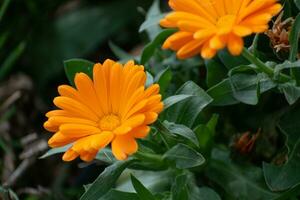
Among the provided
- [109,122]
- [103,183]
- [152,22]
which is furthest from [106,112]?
[152,22]

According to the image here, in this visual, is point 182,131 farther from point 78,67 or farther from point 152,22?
point 152,22

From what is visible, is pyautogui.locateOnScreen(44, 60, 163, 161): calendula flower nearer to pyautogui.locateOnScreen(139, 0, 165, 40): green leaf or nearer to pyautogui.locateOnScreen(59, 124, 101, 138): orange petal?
pyautogui.locateOnScreen(59, 124, 101, 138): orange petal

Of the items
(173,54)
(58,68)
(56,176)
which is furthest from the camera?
(58,68)

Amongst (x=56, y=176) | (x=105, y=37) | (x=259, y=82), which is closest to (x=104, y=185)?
(x=259, y=82)

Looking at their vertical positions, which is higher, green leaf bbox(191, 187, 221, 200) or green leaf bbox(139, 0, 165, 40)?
green leaf bbox(139, 0, 165, 40)

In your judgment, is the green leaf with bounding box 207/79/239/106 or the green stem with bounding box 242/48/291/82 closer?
the green stem with bounding box 242/48/291/82

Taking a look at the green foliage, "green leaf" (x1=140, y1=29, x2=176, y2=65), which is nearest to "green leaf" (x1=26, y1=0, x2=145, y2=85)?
the green foliage

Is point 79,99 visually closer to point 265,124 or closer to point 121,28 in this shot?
point 265,124

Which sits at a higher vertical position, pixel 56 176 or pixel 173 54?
pixel 173 54
